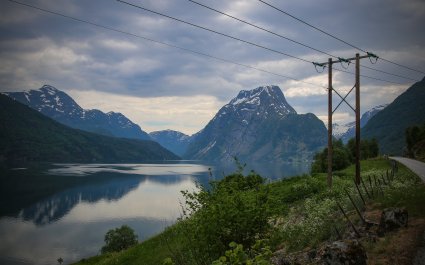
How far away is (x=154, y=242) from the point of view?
144 ft

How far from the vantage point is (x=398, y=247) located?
44.5 ft

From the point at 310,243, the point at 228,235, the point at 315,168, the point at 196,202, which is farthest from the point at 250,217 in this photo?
the point at 315,168

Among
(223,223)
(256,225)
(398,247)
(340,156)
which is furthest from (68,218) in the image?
(398,247)

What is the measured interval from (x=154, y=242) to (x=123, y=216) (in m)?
93.9

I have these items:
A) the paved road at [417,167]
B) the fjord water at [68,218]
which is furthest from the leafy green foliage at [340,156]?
the paved road at [417,167]

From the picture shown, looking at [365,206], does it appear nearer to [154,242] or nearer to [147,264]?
[147,264]

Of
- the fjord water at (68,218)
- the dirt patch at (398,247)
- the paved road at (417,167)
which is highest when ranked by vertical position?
the paved road at (417,167)

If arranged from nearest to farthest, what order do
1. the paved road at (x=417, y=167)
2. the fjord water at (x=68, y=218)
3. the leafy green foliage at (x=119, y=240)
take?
the paved road at (x=417, y=167) < the leafy green foliage at (x=119, y=240) < the fjord water at (x=68, y=218)

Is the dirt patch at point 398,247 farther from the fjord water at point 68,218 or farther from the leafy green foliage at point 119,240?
the leafy green foliage at point 119,240

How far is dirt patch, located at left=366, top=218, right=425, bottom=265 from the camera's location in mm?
12586

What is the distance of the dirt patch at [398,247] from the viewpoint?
12.6 m

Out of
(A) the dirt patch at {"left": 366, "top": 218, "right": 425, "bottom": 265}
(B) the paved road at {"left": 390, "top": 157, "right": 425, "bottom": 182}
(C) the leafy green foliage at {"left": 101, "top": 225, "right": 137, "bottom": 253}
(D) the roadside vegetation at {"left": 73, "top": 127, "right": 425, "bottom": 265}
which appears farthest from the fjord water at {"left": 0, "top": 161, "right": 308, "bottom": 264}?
(A) the dirt patch at {"left": 366, "top": 218, "right": 425, "bottom": 265}

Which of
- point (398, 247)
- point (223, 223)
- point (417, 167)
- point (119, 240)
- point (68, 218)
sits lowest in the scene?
point (68, 218)

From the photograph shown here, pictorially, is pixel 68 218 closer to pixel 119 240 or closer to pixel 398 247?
pixel 119 240
